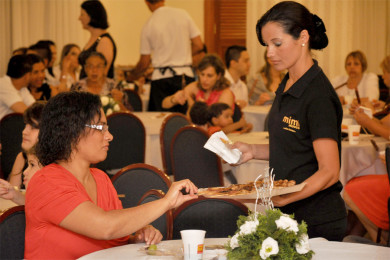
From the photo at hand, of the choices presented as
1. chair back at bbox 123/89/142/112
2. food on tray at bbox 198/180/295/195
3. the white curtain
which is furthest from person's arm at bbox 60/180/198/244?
chair back at bbox 123/89/142/112

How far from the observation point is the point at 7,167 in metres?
4.94

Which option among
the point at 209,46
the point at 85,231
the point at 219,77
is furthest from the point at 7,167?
the point at 209,46

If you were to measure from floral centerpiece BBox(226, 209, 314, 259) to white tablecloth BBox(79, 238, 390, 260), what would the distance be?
284 millimetres

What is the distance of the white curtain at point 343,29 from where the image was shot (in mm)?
8016

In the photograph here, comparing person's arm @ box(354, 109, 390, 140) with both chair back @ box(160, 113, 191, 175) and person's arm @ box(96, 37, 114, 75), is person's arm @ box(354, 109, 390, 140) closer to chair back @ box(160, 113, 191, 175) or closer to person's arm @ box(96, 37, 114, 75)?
chair back @ box(160, 113, 191, 175)

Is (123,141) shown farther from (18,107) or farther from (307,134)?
(307,134)

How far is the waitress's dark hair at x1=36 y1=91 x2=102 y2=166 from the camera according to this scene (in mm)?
2230

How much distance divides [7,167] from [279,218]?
3619 mm

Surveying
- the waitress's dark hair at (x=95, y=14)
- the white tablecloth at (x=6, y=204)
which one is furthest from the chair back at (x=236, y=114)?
the white tablecloth at (x=6, y=204)

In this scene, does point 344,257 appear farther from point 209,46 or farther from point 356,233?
point 209,46

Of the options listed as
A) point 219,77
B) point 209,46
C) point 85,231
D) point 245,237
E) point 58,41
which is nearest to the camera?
point 245,237

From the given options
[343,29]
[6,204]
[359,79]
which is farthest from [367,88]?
[6,204]

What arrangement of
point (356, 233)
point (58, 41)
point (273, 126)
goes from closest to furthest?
1. point (273, 126)
2. point (356, 233)
3. point (58, 41)

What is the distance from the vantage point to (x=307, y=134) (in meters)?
2.41
